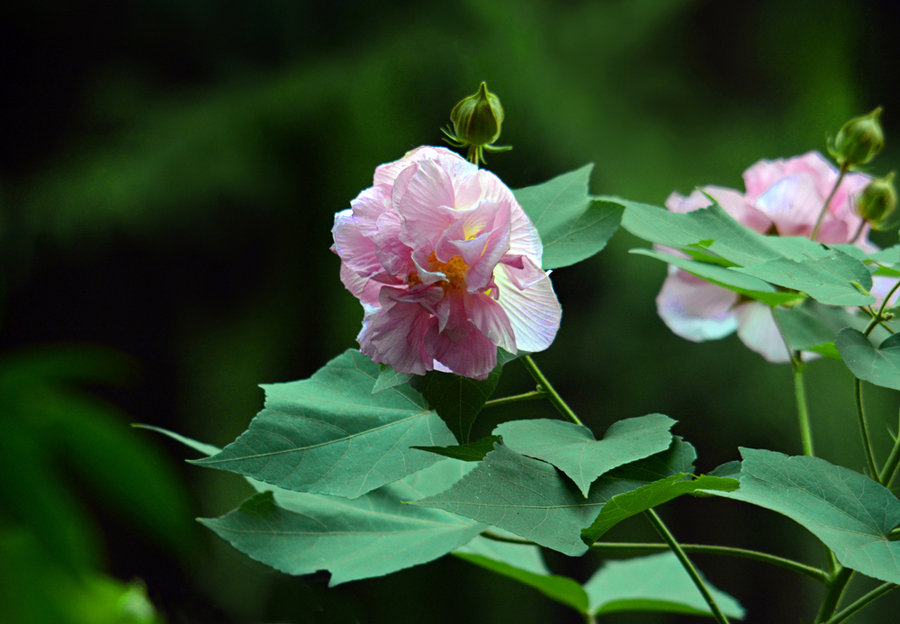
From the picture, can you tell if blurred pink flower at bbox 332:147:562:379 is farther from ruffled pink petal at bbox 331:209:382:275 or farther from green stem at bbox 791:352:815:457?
green stem at bbox 791:352:815:457

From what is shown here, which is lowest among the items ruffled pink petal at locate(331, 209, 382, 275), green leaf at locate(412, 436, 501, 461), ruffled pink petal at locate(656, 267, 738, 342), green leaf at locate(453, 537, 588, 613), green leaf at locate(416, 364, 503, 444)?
green leaf at locate(453, 537, 588, 613)

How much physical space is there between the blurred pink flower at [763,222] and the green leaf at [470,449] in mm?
235

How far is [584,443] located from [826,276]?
12 cm

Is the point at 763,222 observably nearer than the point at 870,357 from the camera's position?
No

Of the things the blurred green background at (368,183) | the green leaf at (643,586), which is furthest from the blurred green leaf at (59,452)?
the blurred green background at (368,183)

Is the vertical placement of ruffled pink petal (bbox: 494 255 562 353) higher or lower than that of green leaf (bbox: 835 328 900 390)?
higher

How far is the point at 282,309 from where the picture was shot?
1.86 m

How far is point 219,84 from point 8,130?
598mm

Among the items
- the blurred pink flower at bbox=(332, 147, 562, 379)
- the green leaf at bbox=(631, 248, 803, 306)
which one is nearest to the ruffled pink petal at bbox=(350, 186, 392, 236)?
the blurred pink flower at bbox=(332, 147, 562, 379)

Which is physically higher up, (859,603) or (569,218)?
(569,218)

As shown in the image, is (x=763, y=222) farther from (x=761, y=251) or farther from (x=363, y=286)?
A: (x=363, y=286)

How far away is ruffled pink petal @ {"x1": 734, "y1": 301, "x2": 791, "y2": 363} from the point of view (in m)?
0.50

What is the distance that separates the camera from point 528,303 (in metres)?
0.31

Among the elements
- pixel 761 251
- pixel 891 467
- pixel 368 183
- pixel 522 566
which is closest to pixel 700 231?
pixel 761 251
